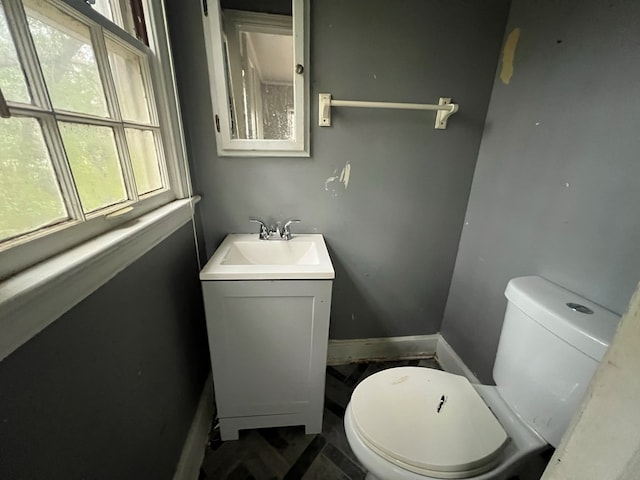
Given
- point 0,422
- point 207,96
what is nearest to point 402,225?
point 207,96

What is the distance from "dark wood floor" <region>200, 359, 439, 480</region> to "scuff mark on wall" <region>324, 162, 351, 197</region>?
1.10m

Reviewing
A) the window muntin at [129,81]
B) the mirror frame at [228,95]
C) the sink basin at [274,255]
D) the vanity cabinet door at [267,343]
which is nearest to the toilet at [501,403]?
the vanity cabinet door at [267,343]

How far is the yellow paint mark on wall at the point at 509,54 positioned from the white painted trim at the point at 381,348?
1392 mm

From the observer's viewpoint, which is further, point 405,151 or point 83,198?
point 405,151

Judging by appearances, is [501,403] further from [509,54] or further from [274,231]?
[509,54]

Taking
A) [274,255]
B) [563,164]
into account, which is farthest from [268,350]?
[563,164]

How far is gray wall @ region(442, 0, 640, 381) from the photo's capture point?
28.4 inches

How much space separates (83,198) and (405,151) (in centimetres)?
120

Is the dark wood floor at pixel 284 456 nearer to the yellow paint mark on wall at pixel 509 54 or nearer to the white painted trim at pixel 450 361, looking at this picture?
the white painted trim at pixel 450 361

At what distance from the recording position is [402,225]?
133 centimetres

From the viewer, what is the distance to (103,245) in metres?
0.57

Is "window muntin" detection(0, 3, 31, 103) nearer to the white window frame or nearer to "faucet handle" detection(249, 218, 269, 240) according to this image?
the white window frame

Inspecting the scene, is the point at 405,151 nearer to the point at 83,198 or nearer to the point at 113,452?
the point at 83,198

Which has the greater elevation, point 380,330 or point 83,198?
point 83,198
